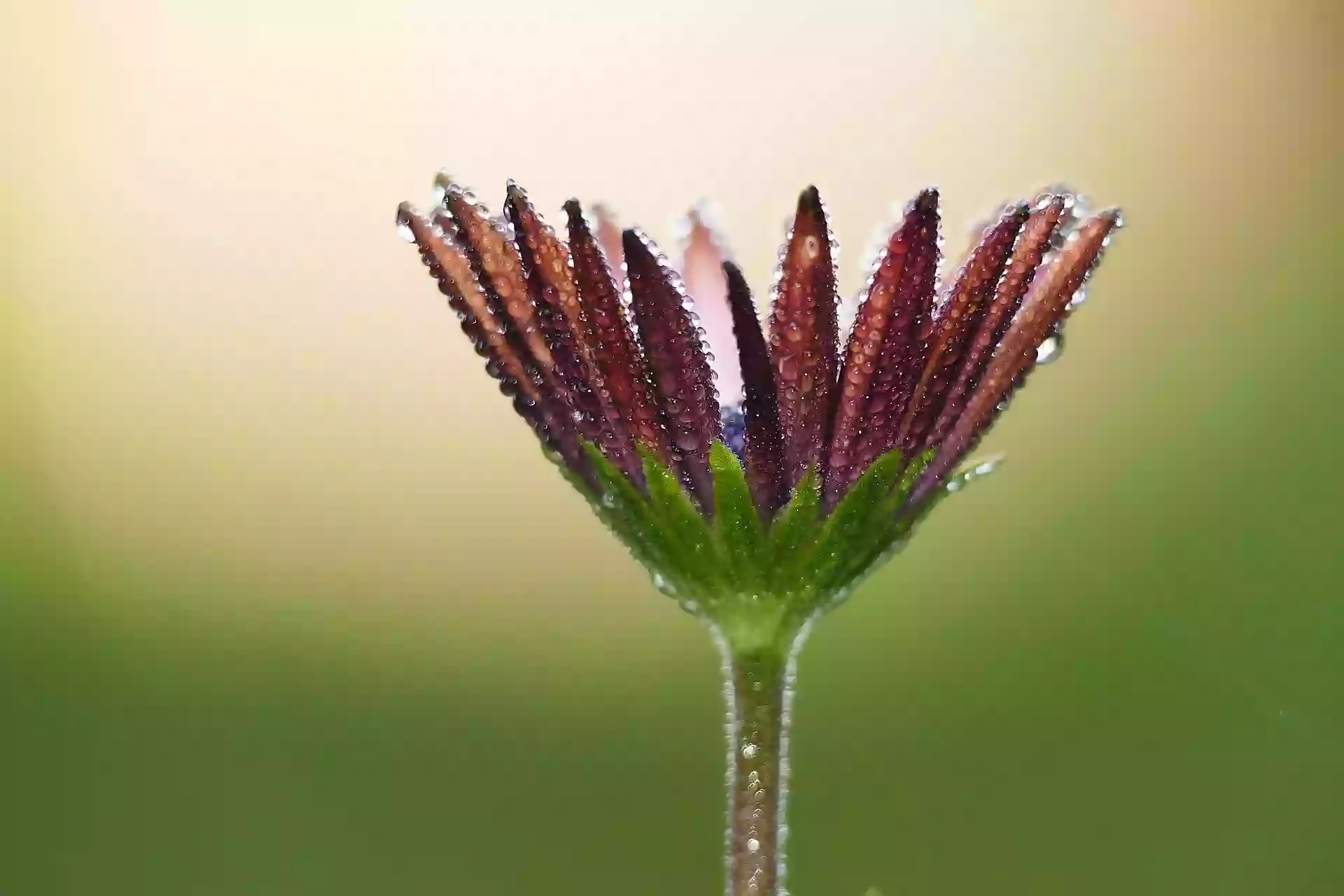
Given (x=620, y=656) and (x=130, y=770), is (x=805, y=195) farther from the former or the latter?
(x=130, y=770)

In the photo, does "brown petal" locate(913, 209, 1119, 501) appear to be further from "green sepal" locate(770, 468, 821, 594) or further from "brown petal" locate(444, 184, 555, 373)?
"brown petal" locate(444, 184, 555, 373)

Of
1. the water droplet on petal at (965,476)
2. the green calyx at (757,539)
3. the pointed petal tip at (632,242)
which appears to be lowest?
the green calyx at (757,539)

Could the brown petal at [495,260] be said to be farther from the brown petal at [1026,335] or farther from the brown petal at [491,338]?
the brown petal at [1026,335]

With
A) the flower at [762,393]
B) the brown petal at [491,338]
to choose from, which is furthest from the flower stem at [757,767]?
the brown petal at [491,338]

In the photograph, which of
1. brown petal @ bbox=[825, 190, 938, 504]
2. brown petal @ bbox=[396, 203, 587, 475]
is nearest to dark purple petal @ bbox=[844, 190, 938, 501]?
brown petal @ bbox=[825, 190, 938, 504]

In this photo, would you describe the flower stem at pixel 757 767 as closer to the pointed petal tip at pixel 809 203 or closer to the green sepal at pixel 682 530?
the green sepal at pixel 682 530

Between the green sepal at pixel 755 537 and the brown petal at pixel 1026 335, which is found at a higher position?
the brown petal at pixel 1026 335
